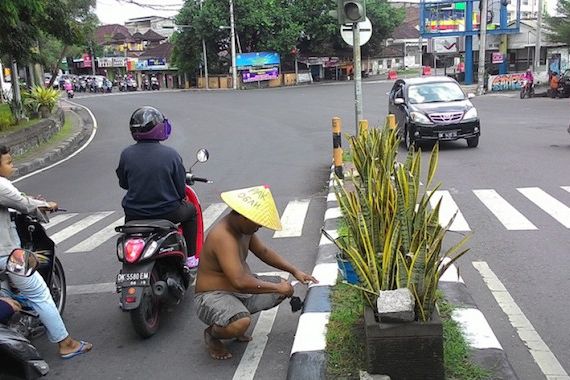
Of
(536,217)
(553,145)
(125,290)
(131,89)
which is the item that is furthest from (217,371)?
(131,89)

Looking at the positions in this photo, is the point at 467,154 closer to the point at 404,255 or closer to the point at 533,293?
the point at 533,293

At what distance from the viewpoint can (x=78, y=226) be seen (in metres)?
8.38

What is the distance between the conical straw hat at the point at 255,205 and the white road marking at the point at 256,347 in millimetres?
929

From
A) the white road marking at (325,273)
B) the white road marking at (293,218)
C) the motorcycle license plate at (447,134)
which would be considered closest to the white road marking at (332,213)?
the white road marking at (293,218)

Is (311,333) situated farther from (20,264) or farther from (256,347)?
(20,264)

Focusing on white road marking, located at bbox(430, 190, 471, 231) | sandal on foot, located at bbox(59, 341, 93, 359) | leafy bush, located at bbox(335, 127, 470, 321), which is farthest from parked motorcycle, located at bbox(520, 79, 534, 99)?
sandal on foot, located at bbox(59, 341, 93, 359)

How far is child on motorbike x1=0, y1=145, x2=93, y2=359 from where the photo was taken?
3943mm

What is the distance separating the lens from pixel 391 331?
10.1 feet

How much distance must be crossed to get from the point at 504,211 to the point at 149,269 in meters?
5.16

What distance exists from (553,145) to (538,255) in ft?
28.3

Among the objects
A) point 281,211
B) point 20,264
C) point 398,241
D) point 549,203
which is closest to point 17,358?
point 20,264

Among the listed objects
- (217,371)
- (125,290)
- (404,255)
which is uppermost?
(404,255)

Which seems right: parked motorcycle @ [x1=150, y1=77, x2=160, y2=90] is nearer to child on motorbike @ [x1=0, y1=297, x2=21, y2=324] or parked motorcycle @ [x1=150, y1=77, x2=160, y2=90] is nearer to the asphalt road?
the asphalt road

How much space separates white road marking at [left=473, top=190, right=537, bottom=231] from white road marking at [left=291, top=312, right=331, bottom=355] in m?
3.58
